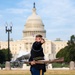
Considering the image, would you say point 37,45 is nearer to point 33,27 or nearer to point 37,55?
point 37,55

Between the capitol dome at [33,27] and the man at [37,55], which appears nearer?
the man at [37,55]

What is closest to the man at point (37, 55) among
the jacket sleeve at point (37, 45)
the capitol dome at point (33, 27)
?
the jacket sleeve at point (37, 45)

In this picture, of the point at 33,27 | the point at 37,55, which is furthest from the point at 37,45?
the point at 33,27

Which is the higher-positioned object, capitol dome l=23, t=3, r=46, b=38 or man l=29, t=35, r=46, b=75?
capitol dome l=23, t=3, r=46, b=38

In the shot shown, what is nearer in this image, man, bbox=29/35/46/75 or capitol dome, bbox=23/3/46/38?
man, bbox=29/35/46/75

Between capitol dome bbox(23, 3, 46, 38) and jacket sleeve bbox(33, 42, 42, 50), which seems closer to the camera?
jacket sleeve bbox(33, 42, 42, 50)

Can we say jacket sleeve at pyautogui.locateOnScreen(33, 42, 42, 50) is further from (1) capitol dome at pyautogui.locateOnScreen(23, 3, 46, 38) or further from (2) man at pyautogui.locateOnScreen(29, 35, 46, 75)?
→ (1) capitol dome at pyautogui.locateOnScreen(23, 3, 46, 38)

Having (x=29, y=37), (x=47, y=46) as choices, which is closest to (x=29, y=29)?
(x=29, y=37)

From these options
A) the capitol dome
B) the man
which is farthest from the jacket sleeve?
the capitol dome

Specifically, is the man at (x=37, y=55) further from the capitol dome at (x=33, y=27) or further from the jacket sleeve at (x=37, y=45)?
the capitol dome at (x=33, y=27)

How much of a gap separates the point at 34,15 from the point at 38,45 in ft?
610

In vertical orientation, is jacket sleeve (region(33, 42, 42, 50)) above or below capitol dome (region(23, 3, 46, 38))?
below

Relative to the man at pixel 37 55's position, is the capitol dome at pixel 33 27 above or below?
above

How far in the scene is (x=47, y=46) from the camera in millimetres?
198625
